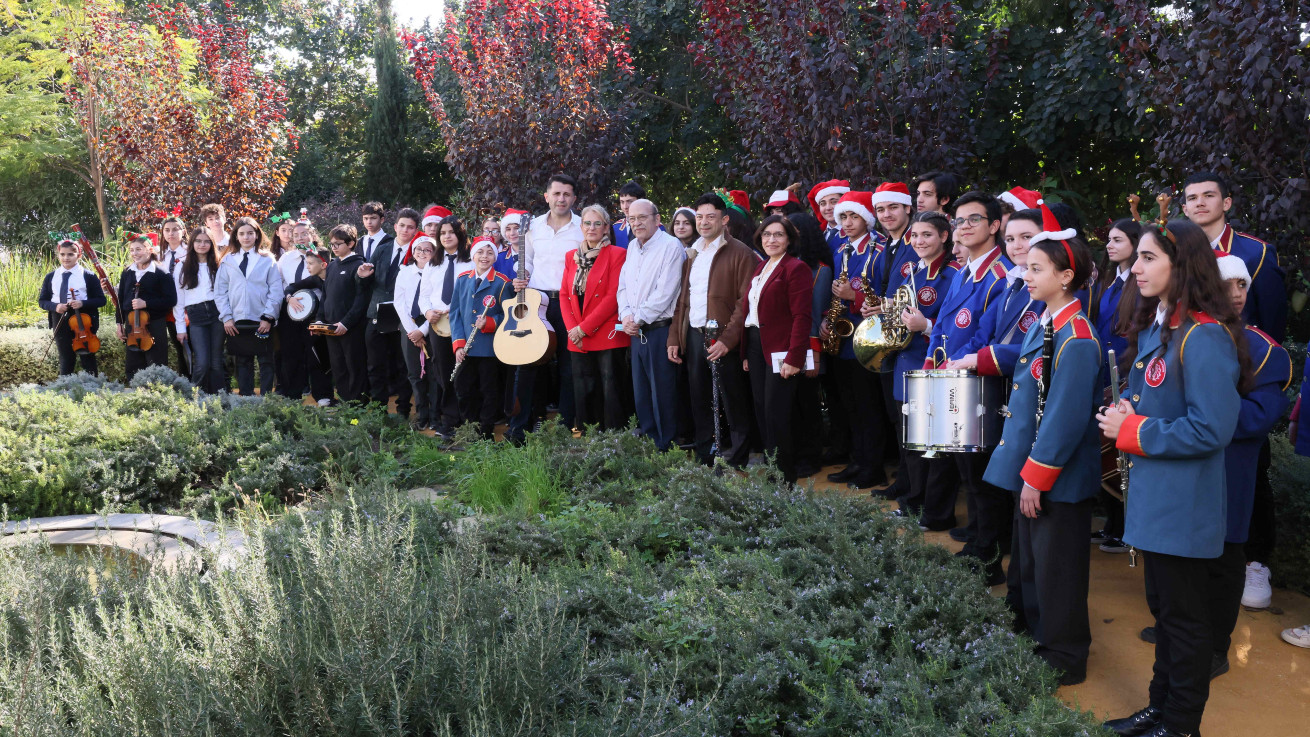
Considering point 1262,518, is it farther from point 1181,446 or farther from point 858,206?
point 858,206

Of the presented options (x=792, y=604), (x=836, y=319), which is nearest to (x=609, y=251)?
(x=836, y=319)

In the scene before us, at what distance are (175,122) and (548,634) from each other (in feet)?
46.5

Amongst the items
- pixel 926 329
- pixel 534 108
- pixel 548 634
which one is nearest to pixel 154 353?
pixel 534 108

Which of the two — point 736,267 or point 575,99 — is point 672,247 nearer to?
point 736,267

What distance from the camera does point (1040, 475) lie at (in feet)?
12.6

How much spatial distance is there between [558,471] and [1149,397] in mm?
3851

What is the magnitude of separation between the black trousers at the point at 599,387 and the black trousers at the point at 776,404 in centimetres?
145

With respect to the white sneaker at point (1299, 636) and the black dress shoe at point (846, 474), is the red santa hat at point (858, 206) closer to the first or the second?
the black dress shoe at point (846, 474)

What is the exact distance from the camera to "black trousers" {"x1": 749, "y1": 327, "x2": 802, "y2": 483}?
22.1 ft

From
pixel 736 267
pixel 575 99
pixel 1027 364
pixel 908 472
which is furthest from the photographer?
pixel 575 99

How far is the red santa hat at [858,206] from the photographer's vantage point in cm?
689

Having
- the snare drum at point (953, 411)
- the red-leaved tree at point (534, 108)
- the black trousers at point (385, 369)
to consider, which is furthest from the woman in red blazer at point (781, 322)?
the red-leaved tree at point (534, 108)

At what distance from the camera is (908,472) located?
6094 millimetres

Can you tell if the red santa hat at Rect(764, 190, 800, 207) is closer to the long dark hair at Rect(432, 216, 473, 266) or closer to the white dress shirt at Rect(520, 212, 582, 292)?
the white dress shirt at Rect(520, 212, 582, 292)
